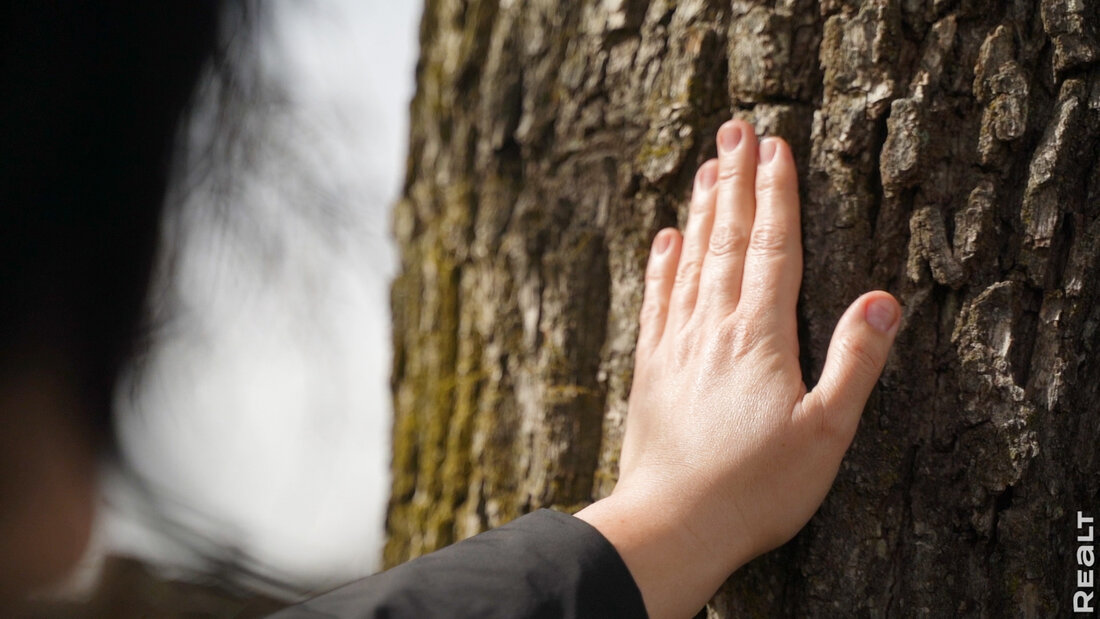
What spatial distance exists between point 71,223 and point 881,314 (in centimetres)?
112

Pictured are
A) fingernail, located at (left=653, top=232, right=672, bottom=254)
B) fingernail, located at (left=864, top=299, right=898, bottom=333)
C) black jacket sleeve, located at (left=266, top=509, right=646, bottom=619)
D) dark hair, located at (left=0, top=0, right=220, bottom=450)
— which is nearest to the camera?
dark hair, located at (left=0, top=0, right=220, bottom=450)

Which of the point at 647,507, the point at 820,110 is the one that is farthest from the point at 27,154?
the point at 820,110

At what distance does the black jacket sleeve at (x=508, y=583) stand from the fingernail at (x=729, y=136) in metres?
0.70

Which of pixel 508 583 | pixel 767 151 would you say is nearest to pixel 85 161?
pixel 508 583

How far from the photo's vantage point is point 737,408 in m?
1.17

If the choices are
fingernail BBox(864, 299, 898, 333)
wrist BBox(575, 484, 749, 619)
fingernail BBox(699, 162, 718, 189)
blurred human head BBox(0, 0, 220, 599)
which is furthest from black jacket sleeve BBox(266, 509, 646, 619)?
fingernail BBox(699, 162, 718, 189)

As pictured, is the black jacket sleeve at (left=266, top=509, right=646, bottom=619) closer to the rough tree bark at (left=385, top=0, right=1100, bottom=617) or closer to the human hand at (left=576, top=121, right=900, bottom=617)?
the human hand at (left=576, top=121, right=900, bottom=617)

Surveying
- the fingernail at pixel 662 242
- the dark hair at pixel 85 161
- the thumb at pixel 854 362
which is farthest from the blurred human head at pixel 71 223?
the thumb at pixel 854 362

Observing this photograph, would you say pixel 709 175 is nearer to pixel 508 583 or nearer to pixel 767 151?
pixel 767 151

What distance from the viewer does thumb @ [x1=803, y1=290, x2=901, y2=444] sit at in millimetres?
1159

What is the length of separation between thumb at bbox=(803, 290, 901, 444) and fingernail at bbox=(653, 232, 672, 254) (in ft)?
1.18

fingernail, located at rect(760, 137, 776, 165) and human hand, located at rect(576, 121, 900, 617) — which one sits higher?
fingernail, located at rect(760, 137, 776, 165)

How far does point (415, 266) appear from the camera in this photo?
2.18 metres

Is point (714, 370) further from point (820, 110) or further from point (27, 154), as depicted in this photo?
point (27, 154)
